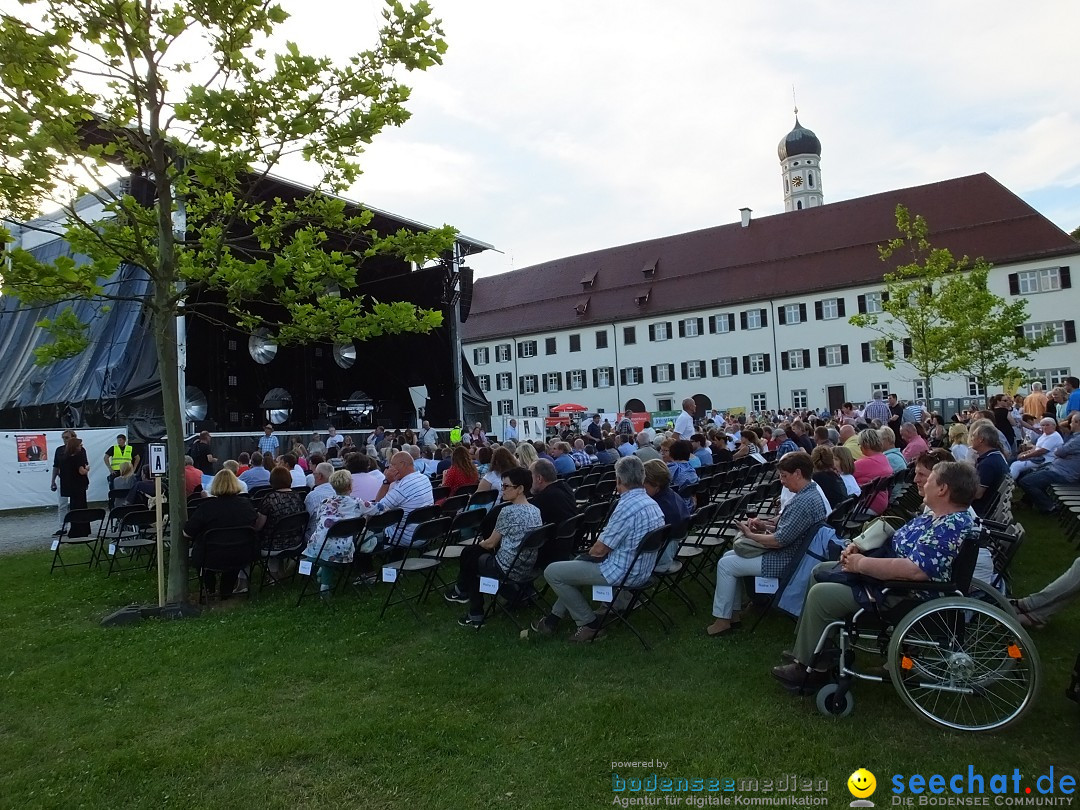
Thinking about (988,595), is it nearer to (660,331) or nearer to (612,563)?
(612,563)

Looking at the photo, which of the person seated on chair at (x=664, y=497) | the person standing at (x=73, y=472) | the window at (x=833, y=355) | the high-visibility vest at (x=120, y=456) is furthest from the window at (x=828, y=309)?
the person seated on chair at (x=664, y=497)

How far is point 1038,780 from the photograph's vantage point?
10.3ft

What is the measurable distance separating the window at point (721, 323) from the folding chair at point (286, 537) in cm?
4312

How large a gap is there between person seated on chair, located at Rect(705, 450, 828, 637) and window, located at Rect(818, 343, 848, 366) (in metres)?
41.1

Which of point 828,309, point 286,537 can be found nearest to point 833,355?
point 828,309

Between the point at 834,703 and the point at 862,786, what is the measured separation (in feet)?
2.25

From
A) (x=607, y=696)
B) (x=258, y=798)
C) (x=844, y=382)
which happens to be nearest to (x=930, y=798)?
(x=607, y=696)

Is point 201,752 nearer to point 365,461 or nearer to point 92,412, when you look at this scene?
point 365,461

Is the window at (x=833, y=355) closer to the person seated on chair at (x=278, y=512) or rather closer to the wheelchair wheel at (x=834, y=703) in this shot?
the person seated on chair at (x=278, y=512)

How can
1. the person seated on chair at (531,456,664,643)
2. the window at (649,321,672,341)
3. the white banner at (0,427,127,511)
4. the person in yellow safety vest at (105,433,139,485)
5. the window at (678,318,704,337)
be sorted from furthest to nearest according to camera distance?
the window at (649,321,672,341) → the window at (678,318,704,337) → the white banner at (0,427,127,511) → the person in yellow safety vest at (105,433,139,485) → the person seated on chair at (531,456,664,643)

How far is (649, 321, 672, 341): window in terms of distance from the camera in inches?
1988

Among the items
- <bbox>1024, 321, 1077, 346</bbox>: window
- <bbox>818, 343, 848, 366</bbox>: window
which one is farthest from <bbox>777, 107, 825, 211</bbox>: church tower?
<bbox>1024, 321, 1077, 346</bbox>: window

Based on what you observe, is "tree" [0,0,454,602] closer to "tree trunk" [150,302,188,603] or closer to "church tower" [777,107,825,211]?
"tree trunk" [150,302,188,603]

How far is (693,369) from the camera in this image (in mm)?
49281
